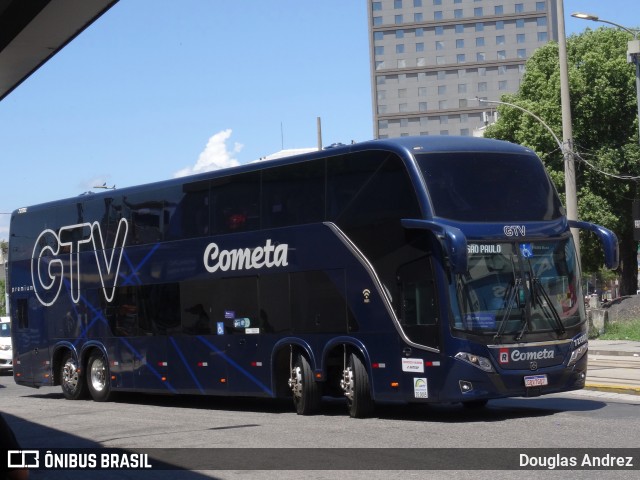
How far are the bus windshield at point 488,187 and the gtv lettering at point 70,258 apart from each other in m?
8.08

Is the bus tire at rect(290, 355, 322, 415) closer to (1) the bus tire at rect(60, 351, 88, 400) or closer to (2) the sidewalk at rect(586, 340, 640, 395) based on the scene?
(2) the sidewalk at rect(586, 340, 640, 395)

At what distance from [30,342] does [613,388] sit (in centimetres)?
1300

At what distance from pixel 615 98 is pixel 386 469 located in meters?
46.8

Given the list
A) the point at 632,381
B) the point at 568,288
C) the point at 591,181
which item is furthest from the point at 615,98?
Answer: the point at 568,288

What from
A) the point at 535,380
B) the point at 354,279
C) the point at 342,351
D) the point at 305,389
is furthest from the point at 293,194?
the point at 535,380

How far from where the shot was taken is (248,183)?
18.4m

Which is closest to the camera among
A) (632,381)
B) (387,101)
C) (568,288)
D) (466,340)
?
(466,340)

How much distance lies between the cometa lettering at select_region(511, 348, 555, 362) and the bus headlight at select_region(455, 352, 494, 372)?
0.42 metres

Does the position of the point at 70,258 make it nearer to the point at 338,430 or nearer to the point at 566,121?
the point at 338,430

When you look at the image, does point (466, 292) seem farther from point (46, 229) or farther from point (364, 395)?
point (46, 229)

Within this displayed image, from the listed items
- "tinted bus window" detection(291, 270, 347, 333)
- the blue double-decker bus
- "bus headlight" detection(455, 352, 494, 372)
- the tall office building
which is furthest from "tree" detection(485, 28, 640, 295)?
the tall office building

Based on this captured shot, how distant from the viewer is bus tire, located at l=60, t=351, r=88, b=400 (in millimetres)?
23219

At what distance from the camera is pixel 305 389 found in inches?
674

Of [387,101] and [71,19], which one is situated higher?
[387,101]
